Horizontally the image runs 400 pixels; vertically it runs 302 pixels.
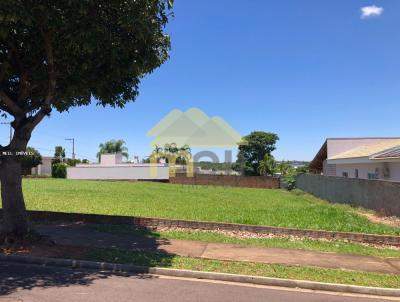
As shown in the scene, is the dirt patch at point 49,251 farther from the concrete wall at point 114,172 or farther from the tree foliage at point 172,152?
the tree foliage at point 172,152

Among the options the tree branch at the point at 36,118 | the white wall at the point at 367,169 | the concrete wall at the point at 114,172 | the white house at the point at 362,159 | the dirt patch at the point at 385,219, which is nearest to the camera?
the tree branch at the point at 36,118

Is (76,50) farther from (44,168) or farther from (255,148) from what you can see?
(44,168)

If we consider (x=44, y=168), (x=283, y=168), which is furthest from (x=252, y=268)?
(x=44, y=168)

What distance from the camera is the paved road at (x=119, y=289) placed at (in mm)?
6812

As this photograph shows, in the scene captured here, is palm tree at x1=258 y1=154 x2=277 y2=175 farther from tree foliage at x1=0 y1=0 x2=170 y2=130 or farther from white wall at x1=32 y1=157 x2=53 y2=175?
tree foliage at x1=0 y1=0 x2=170 y2=130

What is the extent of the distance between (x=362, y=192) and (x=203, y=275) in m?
15.4

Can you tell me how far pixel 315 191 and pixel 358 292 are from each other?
2842cm

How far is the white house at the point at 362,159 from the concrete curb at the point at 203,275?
46.4ft

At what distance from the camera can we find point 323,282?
8.15 meters

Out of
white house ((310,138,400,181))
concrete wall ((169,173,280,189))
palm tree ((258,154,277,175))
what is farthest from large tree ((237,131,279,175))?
white house ((310,138,400,181))

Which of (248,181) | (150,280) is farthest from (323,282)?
(248,181)

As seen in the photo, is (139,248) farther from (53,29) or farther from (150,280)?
(53,29)

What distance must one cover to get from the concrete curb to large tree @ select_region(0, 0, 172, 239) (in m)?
1.57

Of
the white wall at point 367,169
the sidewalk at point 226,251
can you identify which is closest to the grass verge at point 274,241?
the sidewalk at point 226,251
